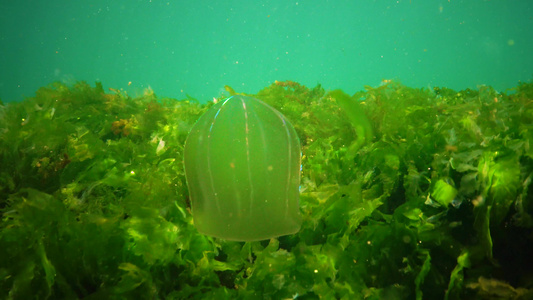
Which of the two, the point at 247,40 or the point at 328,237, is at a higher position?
the point at 247,40

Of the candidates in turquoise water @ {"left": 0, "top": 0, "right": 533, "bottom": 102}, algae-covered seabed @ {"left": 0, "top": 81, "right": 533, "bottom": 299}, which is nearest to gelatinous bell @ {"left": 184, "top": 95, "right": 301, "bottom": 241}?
algae-covered seabed @ {"left": 0, "top": 81, "right": 533, "bottom": 299}

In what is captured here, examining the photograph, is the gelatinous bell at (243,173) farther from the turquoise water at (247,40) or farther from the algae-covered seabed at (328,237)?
the turquoise water at (247,40)

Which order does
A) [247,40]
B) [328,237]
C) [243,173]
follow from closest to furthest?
[243,173] → [328,237] → [247,40]

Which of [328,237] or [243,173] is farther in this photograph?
[328,237]

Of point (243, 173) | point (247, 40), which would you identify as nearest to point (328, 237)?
point (243, 173)

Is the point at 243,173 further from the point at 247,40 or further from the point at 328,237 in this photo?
the point at 247,40

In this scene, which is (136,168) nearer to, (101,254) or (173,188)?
(173,188)

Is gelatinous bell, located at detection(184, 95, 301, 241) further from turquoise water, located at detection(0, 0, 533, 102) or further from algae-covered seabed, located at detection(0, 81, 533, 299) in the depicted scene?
turquoise water, located at detection(0, 0, 533, 102)
